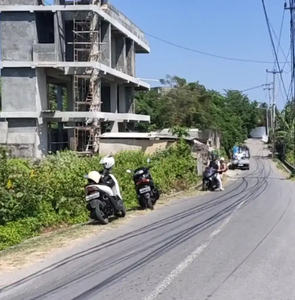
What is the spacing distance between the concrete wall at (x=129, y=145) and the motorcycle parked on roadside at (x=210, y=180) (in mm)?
10504

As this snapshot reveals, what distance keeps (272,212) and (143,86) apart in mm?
37462

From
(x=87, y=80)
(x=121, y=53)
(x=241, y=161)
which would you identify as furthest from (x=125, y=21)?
(x=241, y=161)

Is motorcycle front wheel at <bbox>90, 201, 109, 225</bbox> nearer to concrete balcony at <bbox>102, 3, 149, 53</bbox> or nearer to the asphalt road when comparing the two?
the asphalt road

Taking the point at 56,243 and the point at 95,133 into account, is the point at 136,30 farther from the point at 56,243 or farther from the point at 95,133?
the point at 56,243

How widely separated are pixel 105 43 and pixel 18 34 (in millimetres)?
6542

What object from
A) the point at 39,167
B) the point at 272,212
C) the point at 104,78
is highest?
the point at 104,78

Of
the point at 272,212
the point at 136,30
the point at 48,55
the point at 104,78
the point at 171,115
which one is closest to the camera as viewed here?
the point at 272,212

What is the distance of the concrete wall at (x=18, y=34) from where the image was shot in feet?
113

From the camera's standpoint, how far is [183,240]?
8664 mm

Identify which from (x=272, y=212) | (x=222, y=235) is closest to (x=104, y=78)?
(x=272, y=212)

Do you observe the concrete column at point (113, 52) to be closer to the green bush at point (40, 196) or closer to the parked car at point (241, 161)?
the parked car at point (241, 161)

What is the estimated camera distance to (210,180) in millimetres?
21250

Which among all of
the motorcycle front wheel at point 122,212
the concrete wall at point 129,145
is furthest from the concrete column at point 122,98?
the motorcycle front wheel at point 122,212

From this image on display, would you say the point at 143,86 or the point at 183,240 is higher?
the point at 143,86
